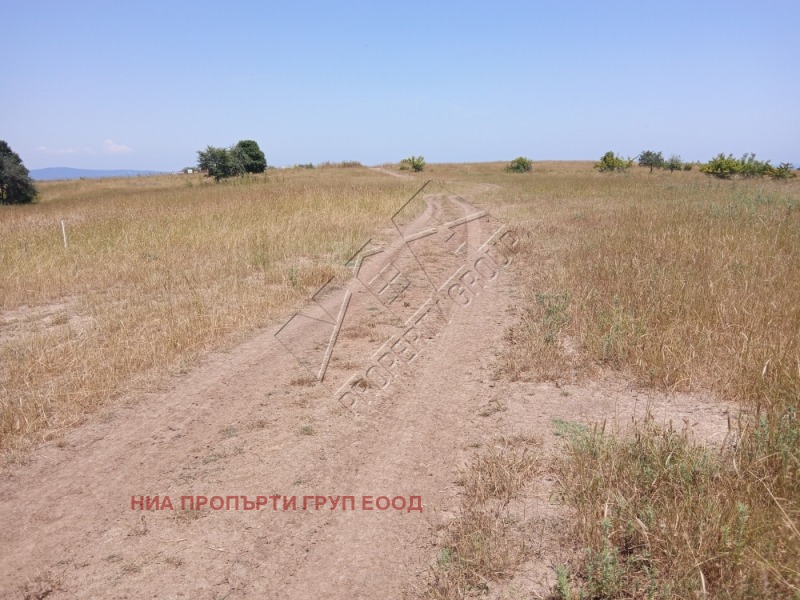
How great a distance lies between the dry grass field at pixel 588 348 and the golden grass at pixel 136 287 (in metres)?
0.03

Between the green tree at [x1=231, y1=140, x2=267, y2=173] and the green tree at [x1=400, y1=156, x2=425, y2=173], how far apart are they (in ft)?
48.7

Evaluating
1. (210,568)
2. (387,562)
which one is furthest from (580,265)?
(210,568)

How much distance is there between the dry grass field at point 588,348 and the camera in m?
2.13

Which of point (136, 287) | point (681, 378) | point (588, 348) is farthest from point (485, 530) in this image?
point (136, 287)

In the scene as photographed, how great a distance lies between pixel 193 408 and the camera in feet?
12.7

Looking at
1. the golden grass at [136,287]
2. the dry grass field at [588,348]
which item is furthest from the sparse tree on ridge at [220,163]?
the dry grass field at [588,348]

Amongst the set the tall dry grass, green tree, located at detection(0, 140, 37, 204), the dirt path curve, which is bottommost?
the dirt path curve

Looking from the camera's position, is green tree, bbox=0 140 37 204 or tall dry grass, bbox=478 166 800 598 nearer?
tall dry grass, bbox=478 166 800 598

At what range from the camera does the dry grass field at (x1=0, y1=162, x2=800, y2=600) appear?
7.00 ft

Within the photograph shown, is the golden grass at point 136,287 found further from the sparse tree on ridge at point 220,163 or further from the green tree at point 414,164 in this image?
the green tree at point 414,164

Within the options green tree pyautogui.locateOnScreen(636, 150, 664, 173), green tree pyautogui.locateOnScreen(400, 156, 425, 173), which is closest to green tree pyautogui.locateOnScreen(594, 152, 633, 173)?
green tree pyautogui.locateOnScreen(636, 150, 664, 173)

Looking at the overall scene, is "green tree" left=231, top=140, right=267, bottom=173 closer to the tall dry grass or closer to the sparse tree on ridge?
the sparse tree on ridge

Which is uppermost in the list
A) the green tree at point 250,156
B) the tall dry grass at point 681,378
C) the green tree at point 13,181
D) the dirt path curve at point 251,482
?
the green tree at point 250,156

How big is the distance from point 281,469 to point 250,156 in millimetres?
43217
